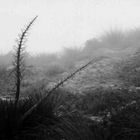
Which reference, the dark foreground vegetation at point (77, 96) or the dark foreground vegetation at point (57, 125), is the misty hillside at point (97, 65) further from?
the dark foreground vegetation at point (57, 125)

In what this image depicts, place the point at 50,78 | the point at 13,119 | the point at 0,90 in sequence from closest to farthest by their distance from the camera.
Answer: the point at 13,119 → the point at 0,90 → the point at 50,78

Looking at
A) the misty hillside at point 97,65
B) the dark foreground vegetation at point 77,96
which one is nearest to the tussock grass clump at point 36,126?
the dark foreground vegetation at point 77,96

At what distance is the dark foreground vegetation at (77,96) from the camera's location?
14.6 feet

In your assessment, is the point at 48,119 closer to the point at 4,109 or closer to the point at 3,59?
the point at 4,109

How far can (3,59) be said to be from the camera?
44.9ft

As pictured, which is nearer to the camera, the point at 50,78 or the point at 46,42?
the point at 50,78

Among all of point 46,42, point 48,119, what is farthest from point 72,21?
point 48,119

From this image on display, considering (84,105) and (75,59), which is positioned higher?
(75,59)

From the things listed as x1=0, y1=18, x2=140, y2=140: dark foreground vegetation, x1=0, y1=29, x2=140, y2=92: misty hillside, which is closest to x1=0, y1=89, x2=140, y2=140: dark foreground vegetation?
x1=0, y1=18, x2=140, y2=140: dark foreground vegetation

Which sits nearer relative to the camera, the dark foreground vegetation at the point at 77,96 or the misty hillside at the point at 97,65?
the dark foreground vegetation at the point at 77,96

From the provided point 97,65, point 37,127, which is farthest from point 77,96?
point 37,127

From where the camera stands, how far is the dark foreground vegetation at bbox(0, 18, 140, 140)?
4445mm

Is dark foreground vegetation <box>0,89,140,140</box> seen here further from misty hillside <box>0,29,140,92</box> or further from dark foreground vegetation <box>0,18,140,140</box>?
misty hillside <box>0,29,140,92</box>

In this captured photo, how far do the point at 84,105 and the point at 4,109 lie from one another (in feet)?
8.62
